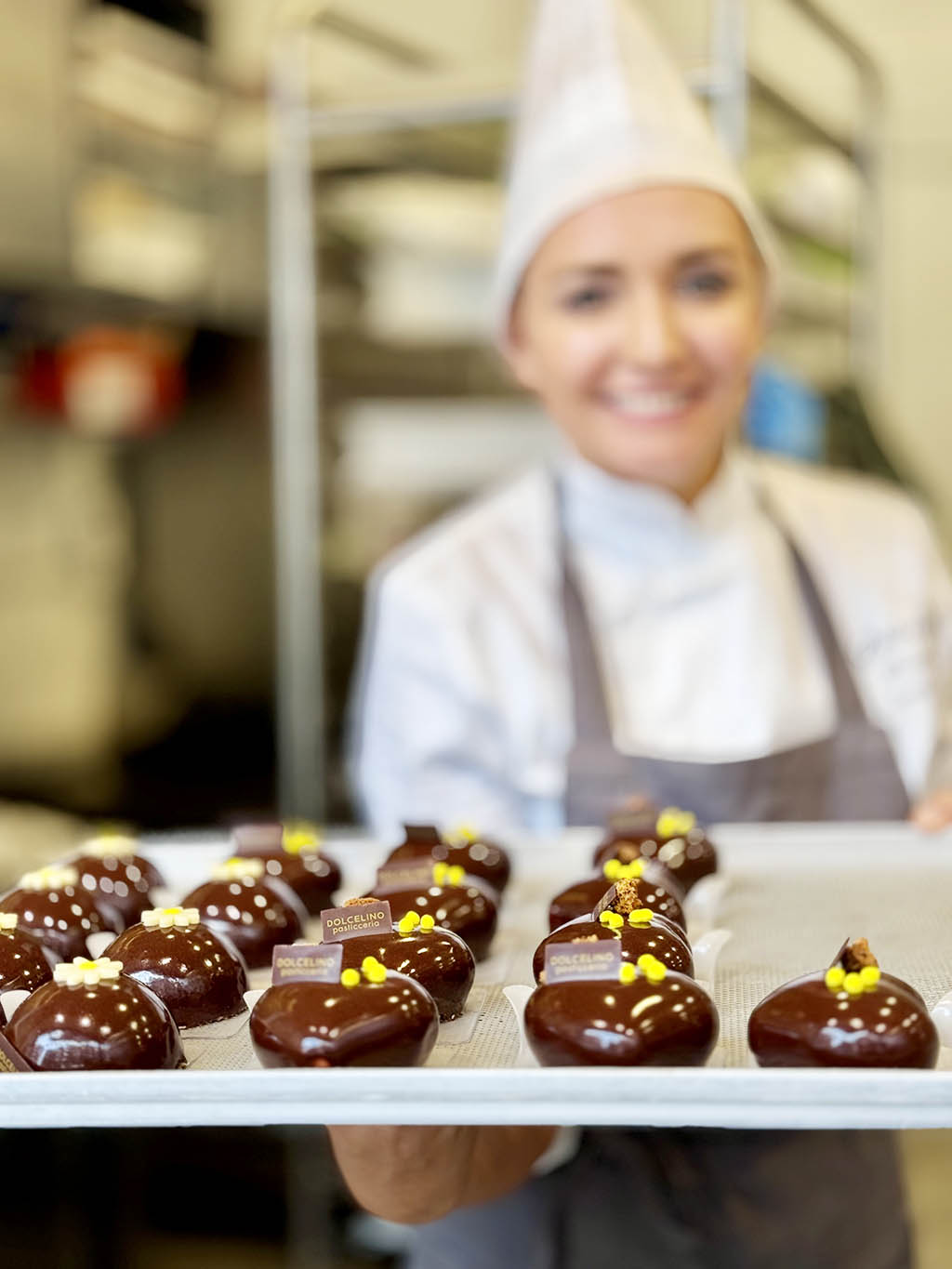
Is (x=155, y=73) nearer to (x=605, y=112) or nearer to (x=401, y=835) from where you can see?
(x=605, y=112)

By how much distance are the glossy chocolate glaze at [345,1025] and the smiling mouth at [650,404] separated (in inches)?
40.2

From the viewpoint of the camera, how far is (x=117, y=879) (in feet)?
4.58

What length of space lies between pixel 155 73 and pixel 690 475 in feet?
6.68

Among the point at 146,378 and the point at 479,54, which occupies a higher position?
the point at 479,54

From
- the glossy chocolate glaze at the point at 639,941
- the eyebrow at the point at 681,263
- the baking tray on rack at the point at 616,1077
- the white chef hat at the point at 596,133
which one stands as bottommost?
the baking tray on rack at the point at 616,1077

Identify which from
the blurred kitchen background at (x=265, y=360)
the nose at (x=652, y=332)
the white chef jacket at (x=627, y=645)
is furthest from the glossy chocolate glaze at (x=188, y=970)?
the blurred kitchen background at (x=265, y=360)

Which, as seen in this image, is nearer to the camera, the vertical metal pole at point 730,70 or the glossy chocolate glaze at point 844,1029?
the glossy chocolate glaze at point 844,1029

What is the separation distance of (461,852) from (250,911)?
24 centimetres

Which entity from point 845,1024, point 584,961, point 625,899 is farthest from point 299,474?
point 845,1024

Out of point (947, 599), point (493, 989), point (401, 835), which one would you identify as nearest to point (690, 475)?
point (947, 599)

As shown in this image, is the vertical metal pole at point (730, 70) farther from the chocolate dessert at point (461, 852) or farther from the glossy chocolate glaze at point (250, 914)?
the glossy chocolate glaze at point (250, 914)

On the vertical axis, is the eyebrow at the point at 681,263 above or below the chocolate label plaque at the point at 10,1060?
above

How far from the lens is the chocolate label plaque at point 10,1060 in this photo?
0.99 meters

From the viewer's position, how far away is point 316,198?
3.41 meters
